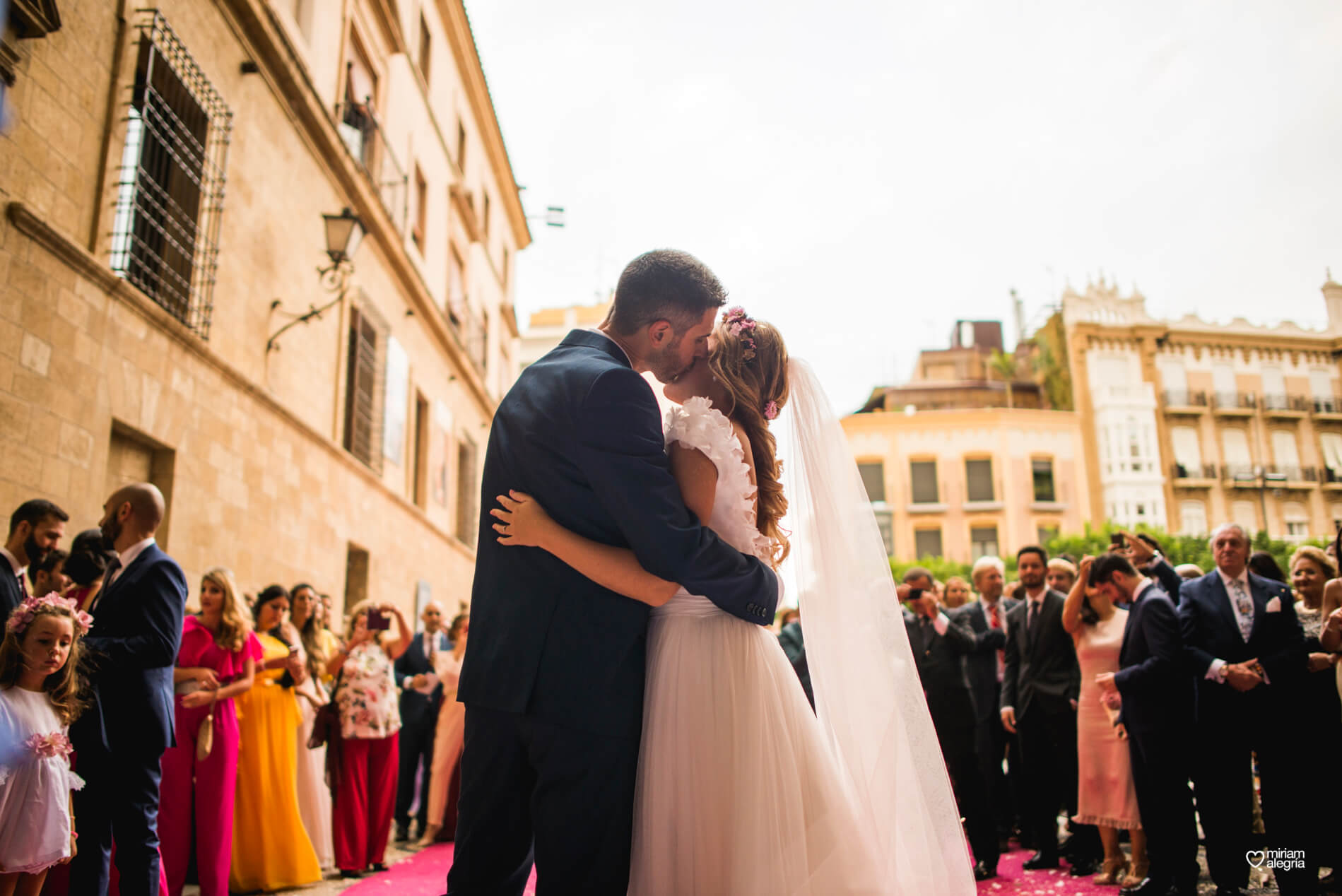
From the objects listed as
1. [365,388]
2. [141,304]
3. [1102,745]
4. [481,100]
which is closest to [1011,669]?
[1102,745]

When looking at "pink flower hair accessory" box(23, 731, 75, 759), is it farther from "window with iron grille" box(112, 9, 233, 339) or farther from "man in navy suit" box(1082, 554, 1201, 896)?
"man in navy suit" box(1082, 554, 1201, 896)

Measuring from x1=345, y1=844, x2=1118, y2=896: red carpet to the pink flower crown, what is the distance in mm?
Answer: 3413

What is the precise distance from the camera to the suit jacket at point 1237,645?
5.71 m

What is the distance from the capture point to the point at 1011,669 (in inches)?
296

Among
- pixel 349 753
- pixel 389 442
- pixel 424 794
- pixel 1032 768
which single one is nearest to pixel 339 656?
pixel 349 753

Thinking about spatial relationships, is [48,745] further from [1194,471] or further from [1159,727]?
[1194,471]

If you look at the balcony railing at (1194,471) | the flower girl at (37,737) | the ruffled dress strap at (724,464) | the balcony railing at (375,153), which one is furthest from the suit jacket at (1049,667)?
the balcony railing at (1194,471)

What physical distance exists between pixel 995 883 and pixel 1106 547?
31447 millimetres

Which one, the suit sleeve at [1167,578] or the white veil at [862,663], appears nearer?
the white veil at [862,663]

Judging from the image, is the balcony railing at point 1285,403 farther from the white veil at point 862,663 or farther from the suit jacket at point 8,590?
the suit jacket at point 8,590

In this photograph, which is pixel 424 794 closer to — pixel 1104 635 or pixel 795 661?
pixel 795 661

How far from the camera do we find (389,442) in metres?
15.8

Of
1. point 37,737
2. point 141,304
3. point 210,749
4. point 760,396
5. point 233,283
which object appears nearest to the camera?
point 760,396

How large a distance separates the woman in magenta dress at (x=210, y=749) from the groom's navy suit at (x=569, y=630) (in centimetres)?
377
